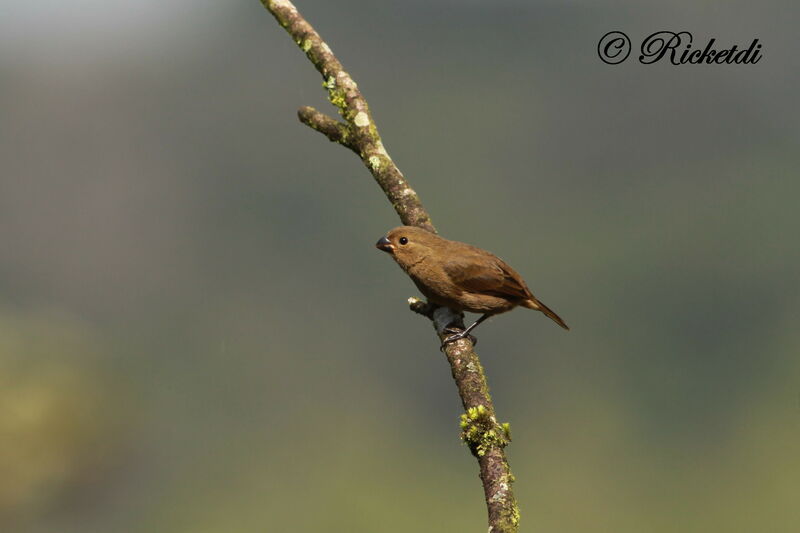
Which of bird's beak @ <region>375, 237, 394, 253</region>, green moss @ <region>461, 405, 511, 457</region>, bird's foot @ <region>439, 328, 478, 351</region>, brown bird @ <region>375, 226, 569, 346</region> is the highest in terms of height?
bird's beak @ <region>375, 237, 394, 253</region>

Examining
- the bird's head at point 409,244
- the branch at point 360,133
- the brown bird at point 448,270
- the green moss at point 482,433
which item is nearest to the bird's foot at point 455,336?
the branch at point 360,133

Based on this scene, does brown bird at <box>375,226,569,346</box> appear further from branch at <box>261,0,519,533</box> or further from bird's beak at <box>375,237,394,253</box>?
branch at <box>261,0,519,533</box>

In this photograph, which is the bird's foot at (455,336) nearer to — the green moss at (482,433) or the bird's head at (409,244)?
the bird's head at (409,244)

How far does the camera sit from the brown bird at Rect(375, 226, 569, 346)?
7398mm

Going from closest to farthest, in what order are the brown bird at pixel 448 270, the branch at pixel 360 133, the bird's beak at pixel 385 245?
the branch at pixel 360 133 → the brown bird at pixel 448 270 → the bird's beak at pixel 385 245

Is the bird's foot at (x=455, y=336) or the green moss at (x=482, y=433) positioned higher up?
the bird's foot at (x=455, y=336)

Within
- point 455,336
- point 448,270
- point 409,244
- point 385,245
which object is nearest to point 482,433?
point 455,336

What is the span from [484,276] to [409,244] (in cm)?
69

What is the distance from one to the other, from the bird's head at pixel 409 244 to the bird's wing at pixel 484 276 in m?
0.23

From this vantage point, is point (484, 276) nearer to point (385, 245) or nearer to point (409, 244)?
point (409, 244)

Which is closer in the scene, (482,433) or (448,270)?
(482,433)

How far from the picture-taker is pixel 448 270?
24.4ft

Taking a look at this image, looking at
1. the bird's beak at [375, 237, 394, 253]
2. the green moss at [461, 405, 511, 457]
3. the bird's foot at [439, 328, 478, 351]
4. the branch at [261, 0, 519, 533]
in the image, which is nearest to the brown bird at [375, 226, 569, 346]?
the bird's beak at [375, 237, 394, 253]

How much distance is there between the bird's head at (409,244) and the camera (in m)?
7.27
